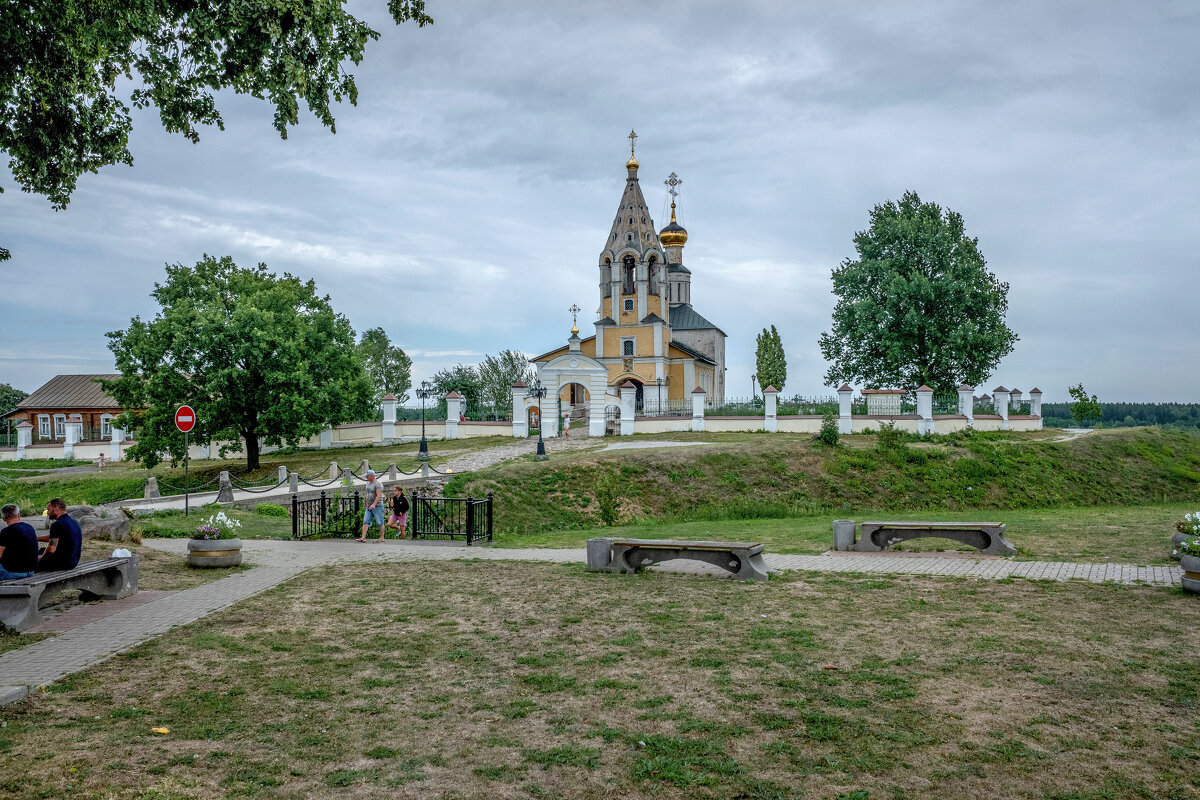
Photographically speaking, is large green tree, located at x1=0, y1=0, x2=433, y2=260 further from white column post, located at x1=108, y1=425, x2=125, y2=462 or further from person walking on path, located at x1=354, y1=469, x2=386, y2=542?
white column post, located at x1=108, y1=425, x2=125, y2=462

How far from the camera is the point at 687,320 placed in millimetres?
60156

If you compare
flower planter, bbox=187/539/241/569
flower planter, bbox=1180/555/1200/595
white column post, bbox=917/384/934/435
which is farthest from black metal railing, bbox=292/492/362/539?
white column post, bbox=917/384/934/435

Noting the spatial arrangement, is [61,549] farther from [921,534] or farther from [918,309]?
[918,309]

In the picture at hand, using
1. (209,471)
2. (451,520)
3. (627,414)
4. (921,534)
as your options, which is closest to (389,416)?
(209,471)

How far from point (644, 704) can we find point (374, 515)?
11519 millimetres

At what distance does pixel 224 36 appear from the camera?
26.9ft

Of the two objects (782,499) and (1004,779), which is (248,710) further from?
(782,499)

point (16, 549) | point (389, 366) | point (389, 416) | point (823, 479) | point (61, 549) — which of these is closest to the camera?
point (16, 549)

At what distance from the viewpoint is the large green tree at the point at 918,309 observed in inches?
1563

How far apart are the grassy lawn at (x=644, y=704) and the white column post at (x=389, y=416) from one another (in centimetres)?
3075

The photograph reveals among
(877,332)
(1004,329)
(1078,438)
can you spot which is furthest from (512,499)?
(1004,329)

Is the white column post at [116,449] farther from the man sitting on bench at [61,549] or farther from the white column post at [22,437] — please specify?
the man sitting on bench at [61,549]

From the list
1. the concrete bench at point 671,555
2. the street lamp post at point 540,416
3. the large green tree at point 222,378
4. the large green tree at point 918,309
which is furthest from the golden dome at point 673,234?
the concrete bench at point 671,555

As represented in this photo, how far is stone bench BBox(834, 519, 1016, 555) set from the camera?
1261cm
